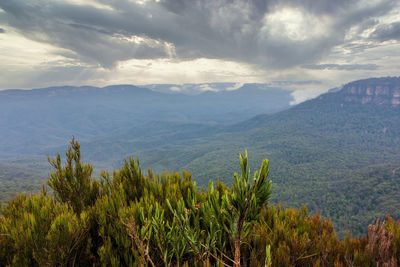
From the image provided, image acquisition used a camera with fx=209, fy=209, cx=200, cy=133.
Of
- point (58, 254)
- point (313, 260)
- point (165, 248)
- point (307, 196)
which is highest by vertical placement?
point (165, 248)

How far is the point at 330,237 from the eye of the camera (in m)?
3.27

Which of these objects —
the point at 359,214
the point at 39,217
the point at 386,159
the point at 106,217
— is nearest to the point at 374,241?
the point at 106,217

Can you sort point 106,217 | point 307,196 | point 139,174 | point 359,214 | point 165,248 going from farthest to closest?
point 307,196 < point 359,214 < point 139,174 < point 106,217 < point 165,248

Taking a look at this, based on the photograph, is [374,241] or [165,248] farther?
[374,241]

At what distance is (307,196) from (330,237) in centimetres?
12879

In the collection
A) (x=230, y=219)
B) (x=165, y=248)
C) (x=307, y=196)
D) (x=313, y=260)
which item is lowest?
(x=307, y=196)

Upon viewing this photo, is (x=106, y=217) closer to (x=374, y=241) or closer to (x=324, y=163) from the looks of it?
(x=374, y=241)

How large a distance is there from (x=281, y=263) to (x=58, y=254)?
108 inches

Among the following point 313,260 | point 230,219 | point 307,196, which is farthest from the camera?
point 307,196

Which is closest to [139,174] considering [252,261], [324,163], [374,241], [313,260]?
[252,261]

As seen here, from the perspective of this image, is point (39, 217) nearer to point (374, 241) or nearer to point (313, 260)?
point (313, 260)

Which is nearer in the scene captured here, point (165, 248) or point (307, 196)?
point (165, 248)

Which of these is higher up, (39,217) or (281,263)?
(39,217)

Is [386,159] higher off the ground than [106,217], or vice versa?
[106,217]
